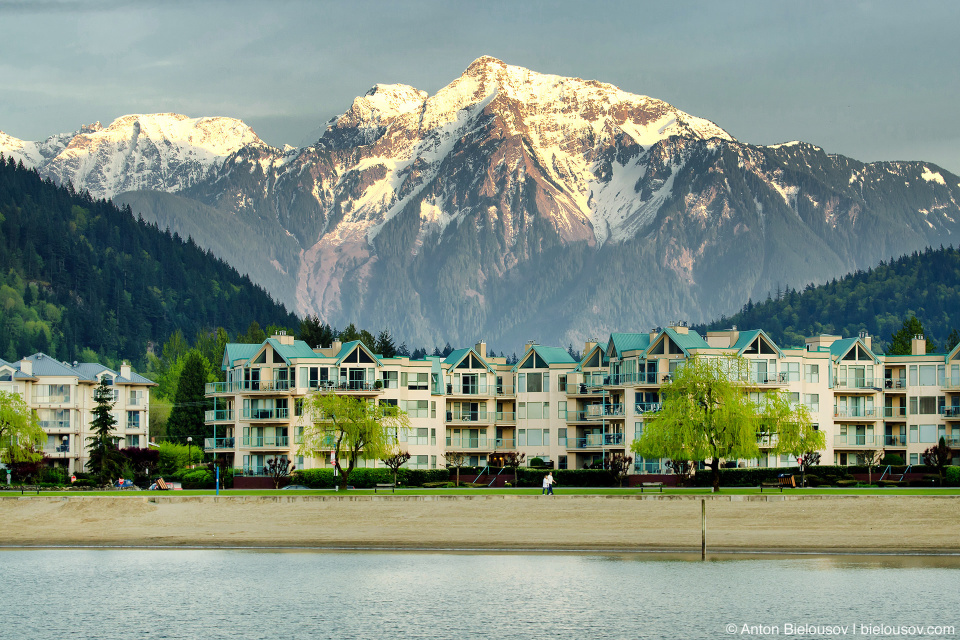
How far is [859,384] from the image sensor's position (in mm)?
132375

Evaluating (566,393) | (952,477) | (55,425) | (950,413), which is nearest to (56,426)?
(55,425)

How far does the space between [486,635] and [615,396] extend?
2847 inches

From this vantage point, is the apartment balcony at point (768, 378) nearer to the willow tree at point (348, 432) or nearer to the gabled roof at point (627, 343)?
the gabled roof at point (627, 343)

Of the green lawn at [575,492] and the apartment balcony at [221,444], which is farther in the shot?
the apartment balcony at [221,444]

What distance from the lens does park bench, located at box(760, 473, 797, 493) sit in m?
101

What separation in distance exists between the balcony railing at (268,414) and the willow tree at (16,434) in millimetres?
20658

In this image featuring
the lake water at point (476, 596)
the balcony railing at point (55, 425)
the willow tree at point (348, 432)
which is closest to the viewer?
the lake water at point (476, 596)

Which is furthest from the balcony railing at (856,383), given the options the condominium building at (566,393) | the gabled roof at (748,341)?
the gabled roof at (748,341)

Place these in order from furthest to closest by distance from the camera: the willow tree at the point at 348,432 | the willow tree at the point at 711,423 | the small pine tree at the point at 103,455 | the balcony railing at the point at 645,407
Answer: the small pine tree at the point at 103,455 < the balcony railing at the point at 645,407 < the willow tree at the point at 348,432 < the willow tree at the point at 711,423

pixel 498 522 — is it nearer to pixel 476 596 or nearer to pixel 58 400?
pixel 476 596

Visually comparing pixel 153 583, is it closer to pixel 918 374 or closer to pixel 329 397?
pixel 329 397

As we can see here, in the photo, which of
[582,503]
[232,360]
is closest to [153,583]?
[582,503]

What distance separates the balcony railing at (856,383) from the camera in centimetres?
13095

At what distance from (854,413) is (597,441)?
26837 millimetres
